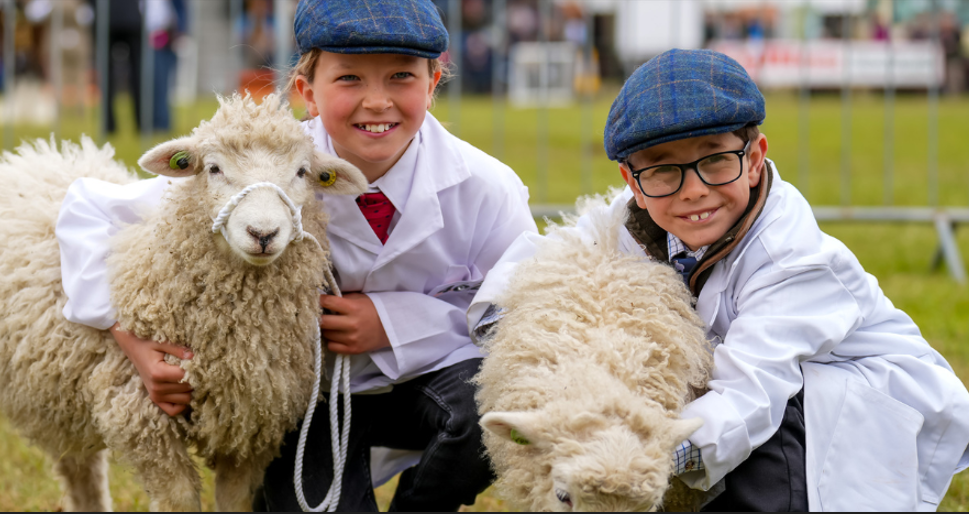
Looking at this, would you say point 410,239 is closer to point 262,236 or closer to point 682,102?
point 262,236

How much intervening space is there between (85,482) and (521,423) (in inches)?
73.9

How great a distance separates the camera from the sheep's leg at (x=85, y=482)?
3.19 metres

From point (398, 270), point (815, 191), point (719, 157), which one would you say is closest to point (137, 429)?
point (398, 270)

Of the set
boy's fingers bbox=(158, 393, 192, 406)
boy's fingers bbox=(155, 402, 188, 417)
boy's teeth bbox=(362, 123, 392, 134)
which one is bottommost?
boy's fingers bbox=(155, 402, 188, 417)

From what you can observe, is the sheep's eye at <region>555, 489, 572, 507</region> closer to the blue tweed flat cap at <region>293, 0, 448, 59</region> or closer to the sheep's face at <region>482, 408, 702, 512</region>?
the sheep's face at <region>482, 408, 702, 512</region>

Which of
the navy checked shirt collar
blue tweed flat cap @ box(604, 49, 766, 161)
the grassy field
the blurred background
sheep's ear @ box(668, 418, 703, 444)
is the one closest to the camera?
sheep's ear @ box(668, 418, 703, 444)

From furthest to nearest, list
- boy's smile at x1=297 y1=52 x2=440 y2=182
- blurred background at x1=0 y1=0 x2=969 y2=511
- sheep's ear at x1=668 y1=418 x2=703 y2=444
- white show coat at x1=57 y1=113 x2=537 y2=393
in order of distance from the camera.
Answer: blurred background at x1=0 y1=0 x2=969 y2=511 → white show coat at x1=57 y1=113 x2=537 y2=393 → boy's smile at x1=297 y1=52 x2=440 y2=182 → sheep's ear at x1=668 y1=418 x2=703 y2=444

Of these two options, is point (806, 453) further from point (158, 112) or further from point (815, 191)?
point (158, 112)

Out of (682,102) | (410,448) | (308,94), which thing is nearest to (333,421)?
(410,448)

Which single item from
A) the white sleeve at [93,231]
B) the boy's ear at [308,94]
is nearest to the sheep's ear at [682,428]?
the boy's ear at [308,94]

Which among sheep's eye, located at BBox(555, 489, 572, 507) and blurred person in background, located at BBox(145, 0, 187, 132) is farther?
blurred person in background, located at BBox(145, 0, 187, 132)

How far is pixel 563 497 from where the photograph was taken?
2078 millimetres

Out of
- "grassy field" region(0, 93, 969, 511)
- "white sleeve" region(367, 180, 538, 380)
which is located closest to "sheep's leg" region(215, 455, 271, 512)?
"white sleeve" region(367, 180, 538, 380)

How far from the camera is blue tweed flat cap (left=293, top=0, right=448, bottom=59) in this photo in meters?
2.63
